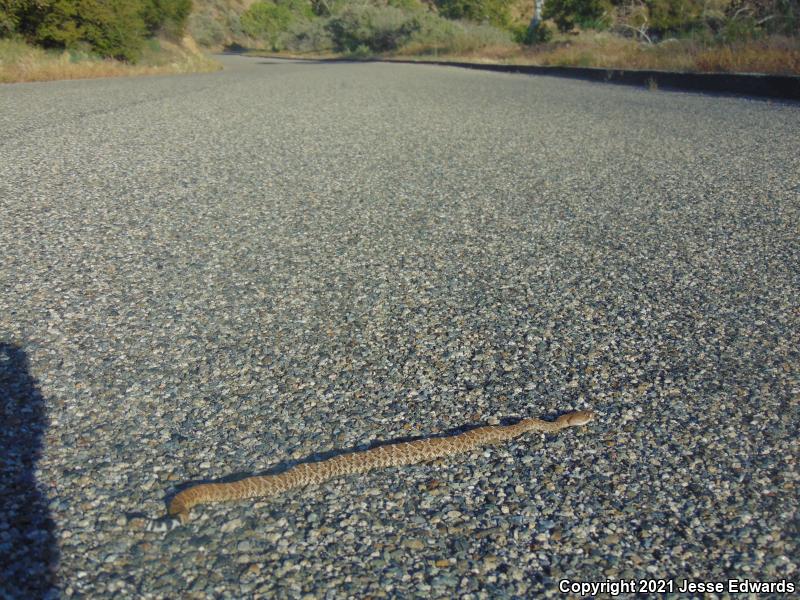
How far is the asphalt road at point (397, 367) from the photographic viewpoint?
2531mm

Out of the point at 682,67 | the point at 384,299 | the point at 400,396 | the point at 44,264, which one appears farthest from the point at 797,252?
the point at 682,67

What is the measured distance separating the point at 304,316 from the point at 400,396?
1103 millimetres

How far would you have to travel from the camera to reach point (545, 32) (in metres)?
39.3

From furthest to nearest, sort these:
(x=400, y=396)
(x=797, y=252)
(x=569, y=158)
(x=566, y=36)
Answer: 1. (x=566, y=36)
2. (x=569, y=158)
3. (x=797, y=252)
4. (x=400, y=396)

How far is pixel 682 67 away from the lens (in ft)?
59.8

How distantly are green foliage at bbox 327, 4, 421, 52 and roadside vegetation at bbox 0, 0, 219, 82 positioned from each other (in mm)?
27083

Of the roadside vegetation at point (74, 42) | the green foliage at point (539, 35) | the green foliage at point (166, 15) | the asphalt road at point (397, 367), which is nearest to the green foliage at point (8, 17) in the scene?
the roadside vegetation at point (74, 42)

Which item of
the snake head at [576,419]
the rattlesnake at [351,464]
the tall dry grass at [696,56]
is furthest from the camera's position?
the tall dry grass at [696,56]

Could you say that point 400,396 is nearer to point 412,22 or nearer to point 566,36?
point 566,36

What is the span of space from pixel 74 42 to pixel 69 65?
3.17 metres

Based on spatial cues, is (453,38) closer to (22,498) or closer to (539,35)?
(539,35)

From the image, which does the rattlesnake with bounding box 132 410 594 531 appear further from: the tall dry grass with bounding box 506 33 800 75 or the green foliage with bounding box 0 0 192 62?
the green foliage with bounding box 0 0 192 62

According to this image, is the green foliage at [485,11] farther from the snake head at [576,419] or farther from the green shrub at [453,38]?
the snake head at [576,419]

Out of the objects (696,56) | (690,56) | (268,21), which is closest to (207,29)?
(268,21)
